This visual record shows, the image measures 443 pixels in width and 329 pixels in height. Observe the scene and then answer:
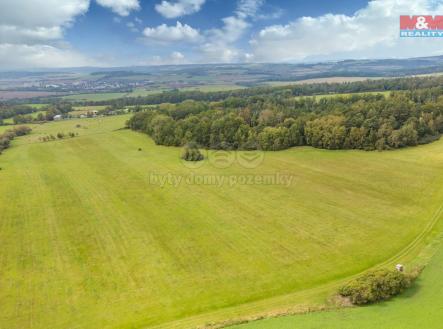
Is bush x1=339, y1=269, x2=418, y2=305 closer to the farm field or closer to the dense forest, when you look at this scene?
the farm field

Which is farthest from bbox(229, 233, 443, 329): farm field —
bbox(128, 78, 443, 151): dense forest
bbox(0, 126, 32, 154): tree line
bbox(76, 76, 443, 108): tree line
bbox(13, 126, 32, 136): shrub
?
bbox(76, 76, 443, 108): tree line

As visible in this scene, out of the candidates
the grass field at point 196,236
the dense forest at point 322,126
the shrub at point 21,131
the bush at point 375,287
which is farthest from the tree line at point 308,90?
the bush at point 375,287

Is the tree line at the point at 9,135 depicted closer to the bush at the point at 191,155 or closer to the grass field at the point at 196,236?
the grass field at the point at 196,236

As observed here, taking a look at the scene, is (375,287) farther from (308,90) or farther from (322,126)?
(308,90)

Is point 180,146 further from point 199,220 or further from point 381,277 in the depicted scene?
point 381,277

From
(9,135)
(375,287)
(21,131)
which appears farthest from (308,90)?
(375,287)

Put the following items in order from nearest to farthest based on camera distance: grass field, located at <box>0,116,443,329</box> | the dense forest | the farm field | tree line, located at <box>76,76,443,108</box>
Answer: the farm field < grass field, located at <box>0,116,443,329</box> < the dense forest < tree line, located at <box>76,76,443,108</box>

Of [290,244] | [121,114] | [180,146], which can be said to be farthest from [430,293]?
[121,114]
